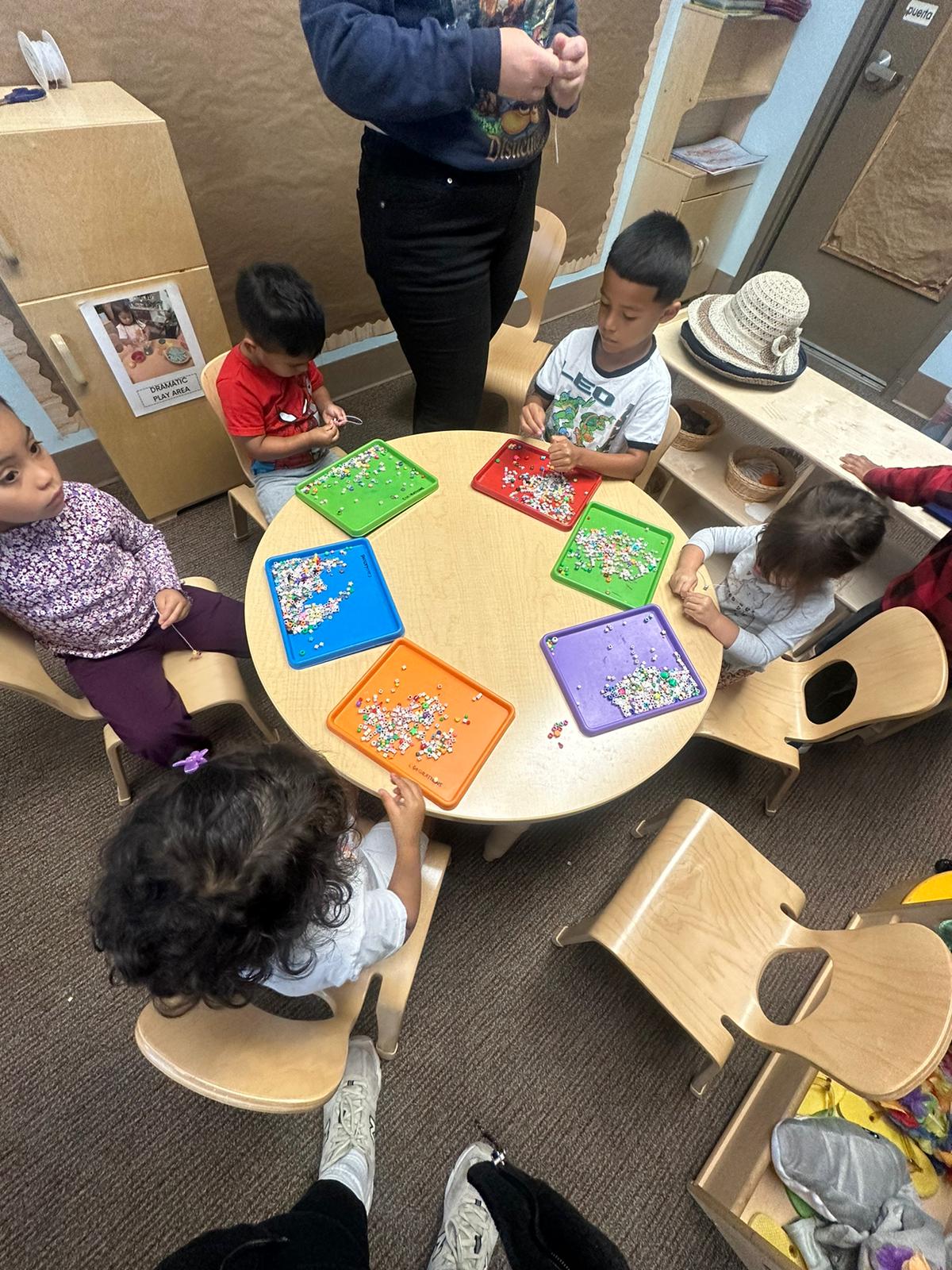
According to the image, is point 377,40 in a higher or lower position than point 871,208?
lower

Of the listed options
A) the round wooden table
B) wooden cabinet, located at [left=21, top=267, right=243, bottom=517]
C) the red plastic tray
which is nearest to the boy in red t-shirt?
wooden cabinet, located at [left=21, top=267, right=243, bottom=517]

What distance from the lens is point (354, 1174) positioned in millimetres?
1262

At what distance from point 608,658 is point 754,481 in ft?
Answer: 4.59

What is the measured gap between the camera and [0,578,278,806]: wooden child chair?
1.29 m

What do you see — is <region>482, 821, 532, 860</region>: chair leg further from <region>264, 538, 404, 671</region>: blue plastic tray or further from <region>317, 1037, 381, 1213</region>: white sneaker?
<region>264, 538, 404, 671</region>: blue plastic tray

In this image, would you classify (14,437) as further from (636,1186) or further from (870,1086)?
(636,1186)

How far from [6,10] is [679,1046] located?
3.12 m

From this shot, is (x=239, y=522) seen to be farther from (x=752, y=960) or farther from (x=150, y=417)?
(x=752, y=960)

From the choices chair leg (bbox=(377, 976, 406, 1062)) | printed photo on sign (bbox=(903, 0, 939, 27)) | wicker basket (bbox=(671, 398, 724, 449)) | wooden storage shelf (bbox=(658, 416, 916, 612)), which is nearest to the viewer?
chair leg (bbox=(377, 976, 406, 1062))

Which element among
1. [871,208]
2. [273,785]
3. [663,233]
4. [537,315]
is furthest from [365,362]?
[871,208]

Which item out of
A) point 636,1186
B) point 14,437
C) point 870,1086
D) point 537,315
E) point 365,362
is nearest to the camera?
point 870,1086

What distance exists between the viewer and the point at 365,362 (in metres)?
2.94

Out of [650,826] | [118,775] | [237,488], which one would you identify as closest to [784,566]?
[650,826]

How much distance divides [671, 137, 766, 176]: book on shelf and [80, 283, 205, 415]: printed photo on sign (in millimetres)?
2898
